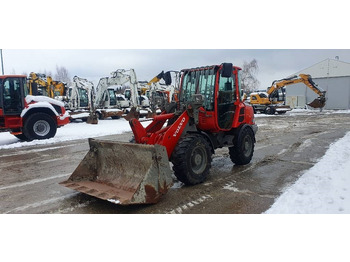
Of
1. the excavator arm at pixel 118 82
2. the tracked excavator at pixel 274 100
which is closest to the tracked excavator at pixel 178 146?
the excavator arm at pixel 118 82

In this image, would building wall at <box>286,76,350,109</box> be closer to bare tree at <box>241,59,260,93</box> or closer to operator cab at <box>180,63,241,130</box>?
bare tree at <box>241,59,260,93</box>

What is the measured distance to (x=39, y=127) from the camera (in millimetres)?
11398

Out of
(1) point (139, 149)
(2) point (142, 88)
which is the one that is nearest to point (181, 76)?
(1) point (139, 149)

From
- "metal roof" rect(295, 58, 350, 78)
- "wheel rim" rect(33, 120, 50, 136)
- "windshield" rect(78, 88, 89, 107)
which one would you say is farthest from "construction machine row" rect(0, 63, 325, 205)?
"metal roof" rect(295, 58, 350, 78)

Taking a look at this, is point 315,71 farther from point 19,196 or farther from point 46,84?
point 19,196

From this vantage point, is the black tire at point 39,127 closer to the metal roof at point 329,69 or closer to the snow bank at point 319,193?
the snow bank at point 319,193

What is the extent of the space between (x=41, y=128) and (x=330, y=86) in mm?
35971

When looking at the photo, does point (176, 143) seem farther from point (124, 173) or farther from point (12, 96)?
point (12, 96)

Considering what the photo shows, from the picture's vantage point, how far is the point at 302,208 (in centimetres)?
416

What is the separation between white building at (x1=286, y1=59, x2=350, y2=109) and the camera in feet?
116

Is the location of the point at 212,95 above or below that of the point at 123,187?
above

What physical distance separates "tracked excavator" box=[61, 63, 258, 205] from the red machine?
6852mm

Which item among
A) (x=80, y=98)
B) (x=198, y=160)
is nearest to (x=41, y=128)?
(x=198, y=160)

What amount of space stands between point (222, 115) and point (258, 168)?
151 cm
